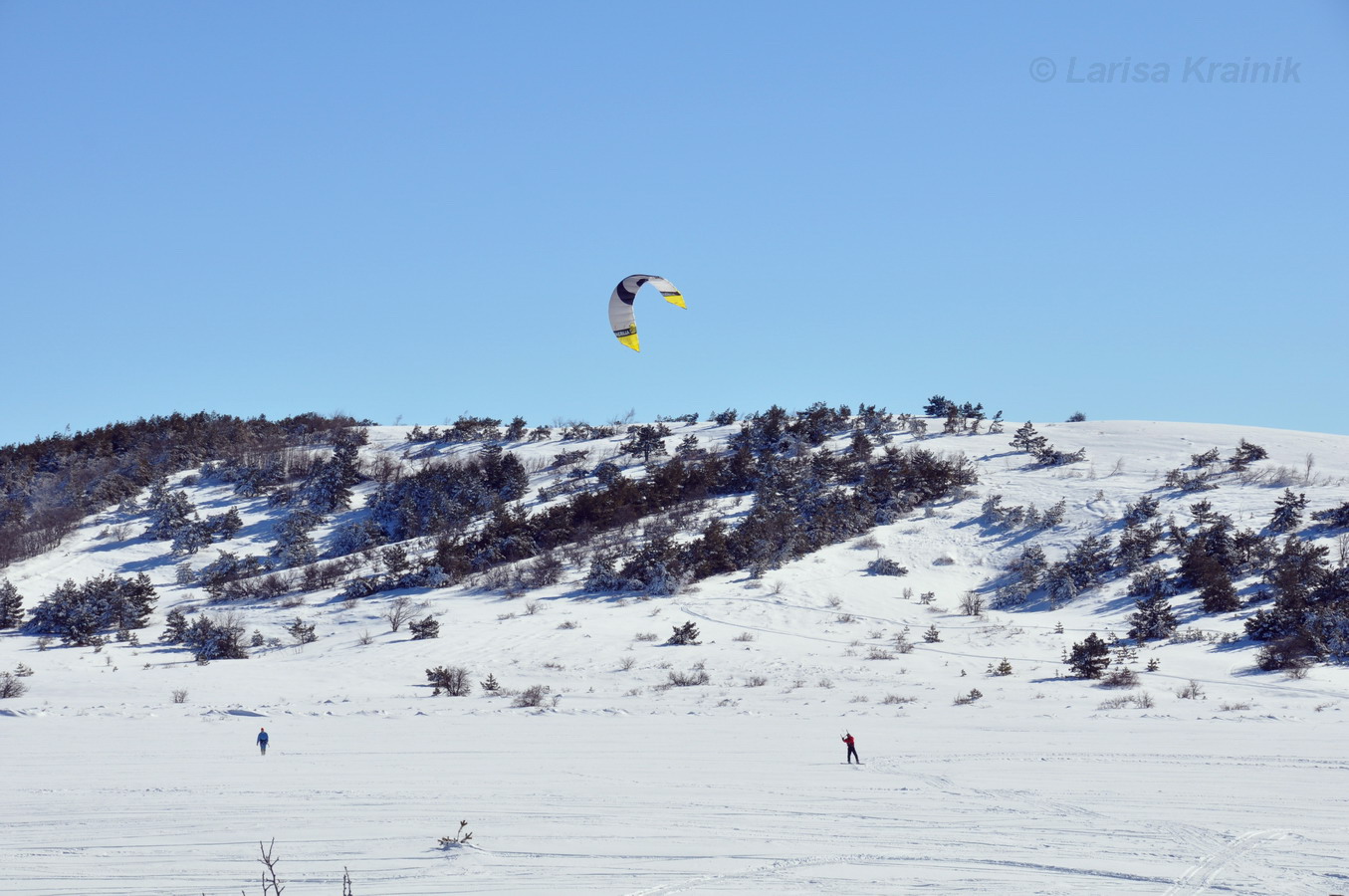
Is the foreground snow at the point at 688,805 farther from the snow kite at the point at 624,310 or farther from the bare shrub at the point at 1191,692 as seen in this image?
the snow kite at the point at 624,310

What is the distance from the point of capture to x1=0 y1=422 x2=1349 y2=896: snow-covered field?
10586 millimetres

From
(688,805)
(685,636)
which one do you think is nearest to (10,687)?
(685,636)

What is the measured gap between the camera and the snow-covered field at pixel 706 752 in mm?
10586

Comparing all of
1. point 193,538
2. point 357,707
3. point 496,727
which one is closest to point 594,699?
Answer: point 496,727

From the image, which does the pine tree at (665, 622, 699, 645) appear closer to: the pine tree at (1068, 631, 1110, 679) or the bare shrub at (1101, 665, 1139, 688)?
the pine tree at (1068, 631, 1110, 679)

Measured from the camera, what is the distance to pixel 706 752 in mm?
16750

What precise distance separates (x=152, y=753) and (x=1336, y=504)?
33.6 metres

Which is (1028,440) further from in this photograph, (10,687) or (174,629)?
(10,687)

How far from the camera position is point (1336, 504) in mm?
31719

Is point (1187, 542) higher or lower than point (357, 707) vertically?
higher

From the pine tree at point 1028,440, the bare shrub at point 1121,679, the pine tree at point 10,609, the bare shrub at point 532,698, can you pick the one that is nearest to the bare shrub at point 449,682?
the bare shrub at point 532,698

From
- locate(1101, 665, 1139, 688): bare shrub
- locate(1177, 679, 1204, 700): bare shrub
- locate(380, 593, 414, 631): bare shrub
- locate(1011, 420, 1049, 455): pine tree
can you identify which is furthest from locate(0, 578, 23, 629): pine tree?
locate(1011, 420, 1049, 455): pine tree

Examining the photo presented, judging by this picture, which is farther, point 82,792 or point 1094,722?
point 1094,722

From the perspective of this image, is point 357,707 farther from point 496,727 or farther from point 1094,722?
point 1094,722
